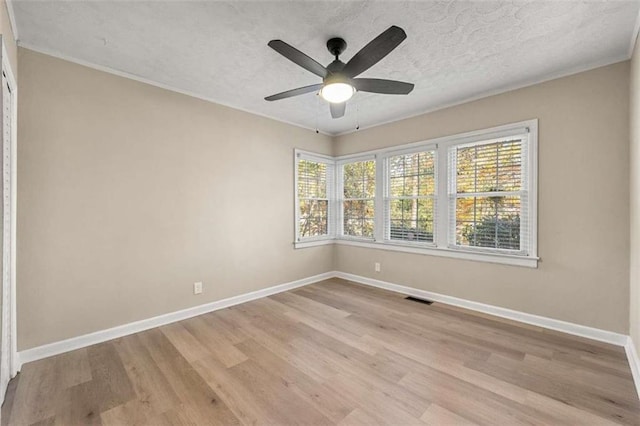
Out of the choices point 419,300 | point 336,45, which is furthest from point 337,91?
point 419,300

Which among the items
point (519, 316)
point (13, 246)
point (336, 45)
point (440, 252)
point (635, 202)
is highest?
point (336, 45)

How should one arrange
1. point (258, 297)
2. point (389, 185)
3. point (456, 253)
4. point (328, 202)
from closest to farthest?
point (456, 253), point (258, 297), point (389, 185), point (328, 202)

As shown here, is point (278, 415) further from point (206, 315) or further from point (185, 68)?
point (185, 68)

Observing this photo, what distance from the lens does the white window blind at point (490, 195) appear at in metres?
3.20

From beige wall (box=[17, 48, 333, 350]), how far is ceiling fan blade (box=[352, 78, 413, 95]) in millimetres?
2055

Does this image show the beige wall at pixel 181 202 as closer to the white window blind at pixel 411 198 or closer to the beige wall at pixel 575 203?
the beige wall at pixel 575 203

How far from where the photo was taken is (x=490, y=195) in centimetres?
338

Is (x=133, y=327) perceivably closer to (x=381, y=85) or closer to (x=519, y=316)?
(x=381, y=85)

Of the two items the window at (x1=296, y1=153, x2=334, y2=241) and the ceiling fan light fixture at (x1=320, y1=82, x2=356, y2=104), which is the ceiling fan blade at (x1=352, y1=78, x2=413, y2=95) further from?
the window at (x1=296, y1=153, x2=334, y2=241)

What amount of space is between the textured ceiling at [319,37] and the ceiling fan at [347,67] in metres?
0.31

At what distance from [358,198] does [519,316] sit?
2.72 meters

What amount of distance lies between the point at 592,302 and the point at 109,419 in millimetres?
4105

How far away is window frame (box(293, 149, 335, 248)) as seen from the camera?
4551 mm

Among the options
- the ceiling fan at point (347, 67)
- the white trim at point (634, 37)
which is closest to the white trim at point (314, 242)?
the ceiling fan at point (347, 67)
